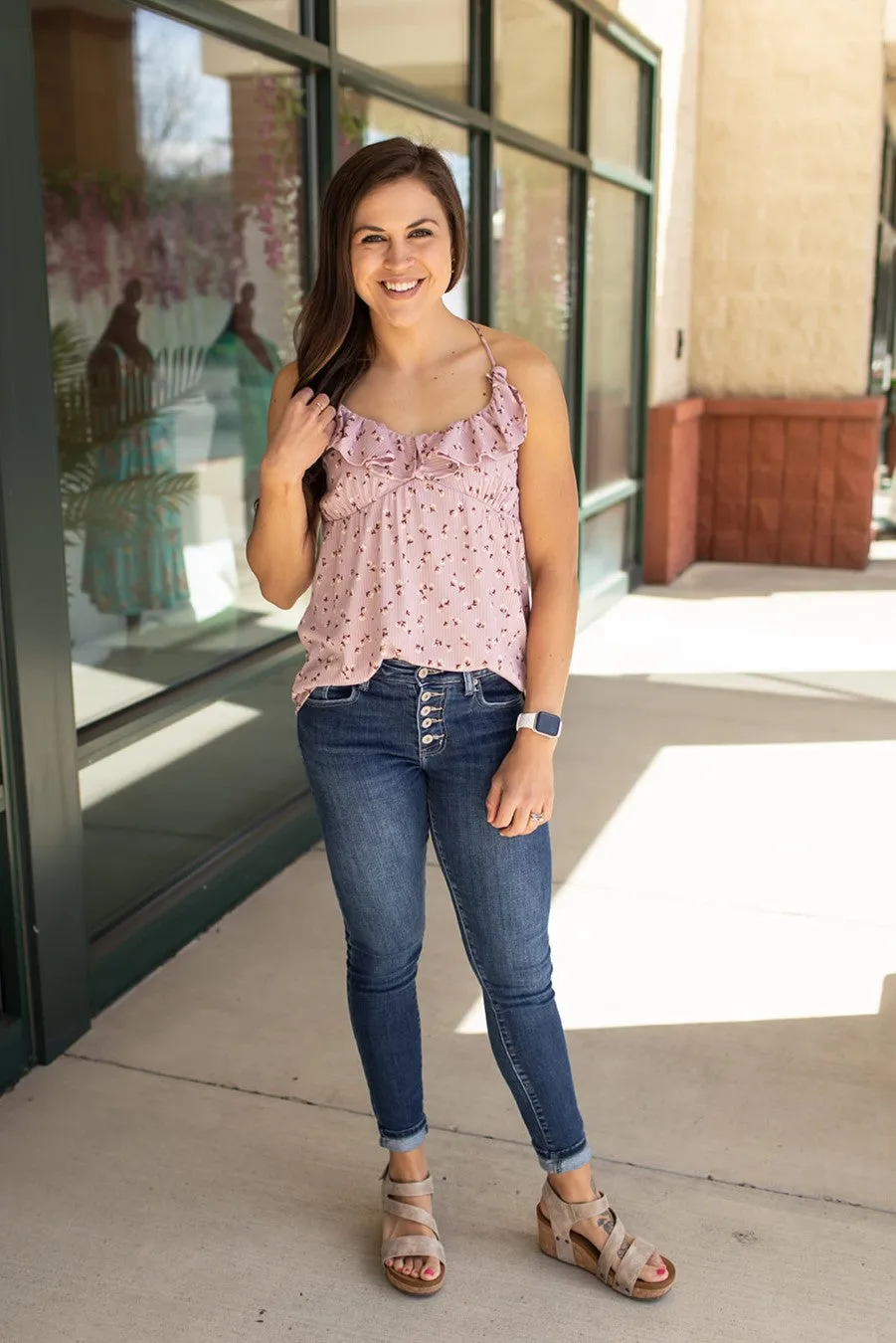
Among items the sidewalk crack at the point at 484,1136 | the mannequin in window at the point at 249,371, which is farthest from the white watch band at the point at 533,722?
the mannequin in window at the point at 249,371

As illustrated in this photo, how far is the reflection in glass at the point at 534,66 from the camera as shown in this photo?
17.5 feet

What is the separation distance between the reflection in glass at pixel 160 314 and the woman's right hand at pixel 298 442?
1.23 metres

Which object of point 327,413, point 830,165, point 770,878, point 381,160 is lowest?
point 770,878

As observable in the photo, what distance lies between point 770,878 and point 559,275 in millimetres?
3510

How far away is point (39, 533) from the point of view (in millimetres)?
2627

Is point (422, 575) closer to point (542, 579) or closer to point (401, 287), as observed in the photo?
point (542, 579)

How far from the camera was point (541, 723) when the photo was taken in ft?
6.15

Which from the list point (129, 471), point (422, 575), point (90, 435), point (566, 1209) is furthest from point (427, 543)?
point (129, 471)

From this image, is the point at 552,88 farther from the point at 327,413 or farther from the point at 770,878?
the point at 327,413

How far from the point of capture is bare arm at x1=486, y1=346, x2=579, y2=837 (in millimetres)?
1855

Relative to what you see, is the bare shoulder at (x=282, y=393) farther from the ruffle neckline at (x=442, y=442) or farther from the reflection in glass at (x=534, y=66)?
the reflection in glass at (x=534, y=66)

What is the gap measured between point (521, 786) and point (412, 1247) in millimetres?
803

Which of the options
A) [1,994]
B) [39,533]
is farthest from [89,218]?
[1,994]

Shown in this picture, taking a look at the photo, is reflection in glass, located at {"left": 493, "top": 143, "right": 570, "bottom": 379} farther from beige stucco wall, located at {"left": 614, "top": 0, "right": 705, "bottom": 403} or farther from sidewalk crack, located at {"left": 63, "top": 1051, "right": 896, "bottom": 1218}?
sidewalk crack, located at {"left": 63, "top": 1051, "right": 896, "bottom": 1218}
